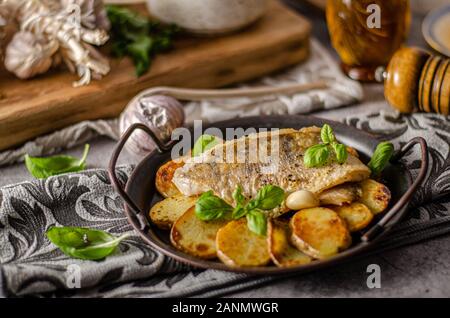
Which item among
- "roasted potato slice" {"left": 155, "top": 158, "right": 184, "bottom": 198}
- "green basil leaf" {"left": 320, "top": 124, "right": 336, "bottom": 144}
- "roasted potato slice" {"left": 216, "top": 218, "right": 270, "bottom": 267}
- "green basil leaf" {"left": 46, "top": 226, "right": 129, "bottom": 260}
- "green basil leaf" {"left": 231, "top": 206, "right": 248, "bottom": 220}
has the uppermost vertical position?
"green basil leaf" {"left": 320, "top": 124, "right": 336, "bottom": 144}

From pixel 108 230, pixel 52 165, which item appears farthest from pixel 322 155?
pixel 52 165

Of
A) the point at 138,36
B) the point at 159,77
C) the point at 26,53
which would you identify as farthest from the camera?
the point at 138,36

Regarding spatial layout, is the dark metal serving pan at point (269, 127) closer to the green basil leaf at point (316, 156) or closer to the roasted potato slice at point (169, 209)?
the roasted potato slice at point (169, 209)

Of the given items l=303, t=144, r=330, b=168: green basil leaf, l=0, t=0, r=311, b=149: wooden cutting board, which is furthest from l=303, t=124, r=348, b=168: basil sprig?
l=0, t=0, r=311, b=149: wooden cutting board

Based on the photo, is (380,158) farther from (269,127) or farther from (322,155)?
(269,127)

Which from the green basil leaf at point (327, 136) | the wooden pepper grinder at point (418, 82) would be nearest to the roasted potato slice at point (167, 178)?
the green basil leaf at point (327, 136)

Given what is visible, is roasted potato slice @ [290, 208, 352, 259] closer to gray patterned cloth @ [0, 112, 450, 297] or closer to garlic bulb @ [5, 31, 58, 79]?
gray patterned cloth @ [0, 112, 450, 297]
